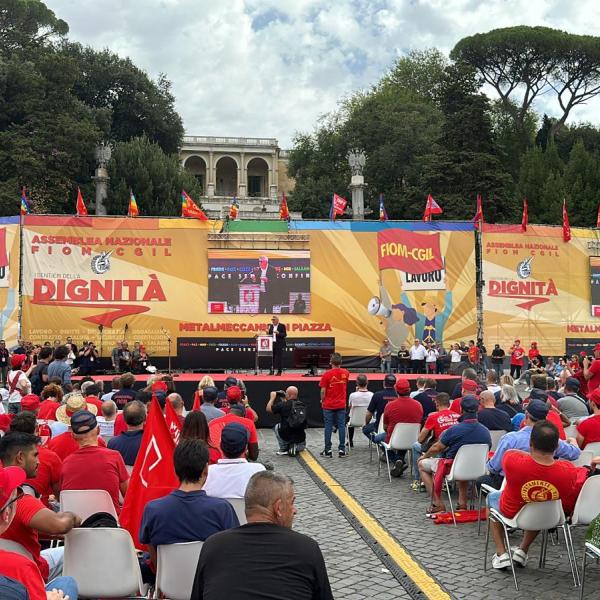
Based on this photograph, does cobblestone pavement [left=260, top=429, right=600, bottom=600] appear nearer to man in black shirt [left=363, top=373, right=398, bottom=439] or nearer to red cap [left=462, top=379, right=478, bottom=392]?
man in black shirt [left=363, top=373, right=398, bottom=439]

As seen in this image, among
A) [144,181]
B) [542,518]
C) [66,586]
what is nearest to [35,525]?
[66,586]

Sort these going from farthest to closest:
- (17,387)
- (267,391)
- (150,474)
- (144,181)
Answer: (144,181)
(267,391)
(17,387)
(150,474)

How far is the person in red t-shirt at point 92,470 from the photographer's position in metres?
4.77

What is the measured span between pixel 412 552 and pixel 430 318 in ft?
57.5

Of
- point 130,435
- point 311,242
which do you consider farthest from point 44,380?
point 311,242

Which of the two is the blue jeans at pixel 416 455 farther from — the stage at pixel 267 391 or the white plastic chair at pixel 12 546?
the white plastic chair at pixel 12 546

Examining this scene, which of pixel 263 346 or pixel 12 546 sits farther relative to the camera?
pixel 263 346

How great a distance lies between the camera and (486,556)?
5.44m

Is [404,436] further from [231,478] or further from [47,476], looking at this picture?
[47,476]

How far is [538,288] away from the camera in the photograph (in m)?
23.8

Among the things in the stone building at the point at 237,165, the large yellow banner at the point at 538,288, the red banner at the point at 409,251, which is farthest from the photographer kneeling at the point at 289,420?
the stone building at the point at 237,165

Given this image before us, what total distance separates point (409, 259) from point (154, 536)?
20089 millimetres

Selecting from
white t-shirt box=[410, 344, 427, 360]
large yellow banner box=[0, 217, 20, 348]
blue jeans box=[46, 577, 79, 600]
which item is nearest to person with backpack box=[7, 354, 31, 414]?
blue jeans box=[46, 577, 79, 600]

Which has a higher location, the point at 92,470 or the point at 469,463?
the point at 92,470
